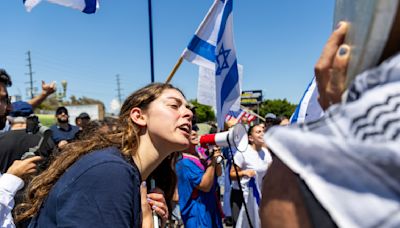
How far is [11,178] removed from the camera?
2543mm

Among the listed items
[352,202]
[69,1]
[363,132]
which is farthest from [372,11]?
[69,1]

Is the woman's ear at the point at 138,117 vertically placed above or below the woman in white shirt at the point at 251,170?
above

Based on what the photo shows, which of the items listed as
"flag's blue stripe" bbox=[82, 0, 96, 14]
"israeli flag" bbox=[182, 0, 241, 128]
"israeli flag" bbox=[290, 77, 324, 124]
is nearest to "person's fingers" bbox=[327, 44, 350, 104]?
"israeli flag" bbox=[290, 77, 324, 124]

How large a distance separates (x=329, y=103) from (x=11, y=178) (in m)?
2.30

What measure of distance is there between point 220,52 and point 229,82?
0.36m

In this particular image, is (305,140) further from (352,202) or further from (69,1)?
(69,1)

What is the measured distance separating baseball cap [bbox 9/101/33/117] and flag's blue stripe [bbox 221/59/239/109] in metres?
2.17

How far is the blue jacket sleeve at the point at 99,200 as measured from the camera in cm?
137

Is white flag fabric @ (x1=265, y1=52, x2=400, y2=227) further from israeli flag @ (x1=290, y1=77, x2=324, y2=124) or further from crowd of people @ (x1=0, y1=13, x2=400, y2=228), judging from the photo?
israeli flag @ (x1=290, y1=77, x2=324, y2=124)

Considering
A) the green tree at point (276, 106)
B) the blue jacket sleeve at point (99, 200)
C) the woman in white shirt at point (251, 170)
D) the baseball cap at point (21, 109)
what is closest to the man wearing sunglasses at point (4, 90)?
the baseball cap at point (21, 109)

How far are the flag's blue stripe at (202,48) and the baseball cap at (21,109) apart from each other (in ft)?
6.55

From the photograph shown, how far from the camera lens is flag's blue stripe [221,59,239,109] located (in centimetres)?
466

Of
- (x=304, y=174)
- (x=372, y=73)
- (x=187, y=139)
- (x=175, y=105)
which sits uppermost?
(x=372, y=73)

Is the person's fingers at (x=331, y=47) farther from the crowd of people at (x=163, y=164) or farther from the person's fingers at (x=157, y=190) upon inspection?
the person's fingers at (x=157, y=190)
